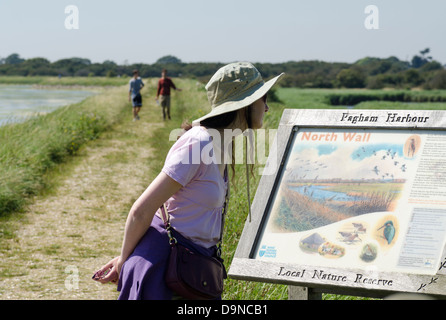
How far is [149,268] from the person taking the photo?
195 cm

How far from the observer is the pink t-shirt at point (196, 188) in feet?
6.22

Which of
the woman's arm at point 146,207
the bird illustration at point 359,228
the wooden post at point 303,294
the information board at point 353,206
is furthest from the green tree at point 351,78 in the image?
the woman's arm at point 146,207

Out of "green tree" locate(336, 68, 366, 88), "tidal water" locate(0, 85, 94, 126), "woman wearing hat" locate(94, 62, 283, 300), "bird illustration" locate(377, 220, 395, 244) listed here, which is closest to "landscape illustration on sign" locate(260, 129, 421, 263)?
"bird illustration" locate(377, 220, 395, 244)

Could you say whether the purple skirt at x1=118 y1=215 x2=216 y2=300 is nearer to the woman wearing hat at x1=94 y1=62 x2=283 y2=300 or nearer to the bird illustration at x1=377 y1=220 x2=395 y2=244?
the woman wearing hat at x1=94 y1=62 x2=283 y2=300

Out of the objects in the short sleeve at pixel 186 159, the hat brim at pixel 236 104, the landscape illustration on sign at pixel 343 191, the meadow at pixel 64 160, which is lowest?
the meadow at pixel 64 160

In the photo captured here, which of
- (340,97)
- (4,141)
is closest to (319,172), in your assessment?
(4,141)

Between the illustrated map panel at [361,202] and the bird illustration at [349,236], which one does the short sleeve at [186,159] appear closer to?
the illustrated map panel at [361,202]

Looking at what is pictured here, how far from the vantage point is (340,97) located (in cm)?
5475

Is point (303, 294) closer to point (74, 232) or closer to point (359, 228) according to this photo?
point (359, 228)

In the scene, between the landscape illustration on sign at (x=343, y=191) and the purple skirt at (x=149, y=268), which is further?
the landscape illustration on sign at (x=343, y=191)

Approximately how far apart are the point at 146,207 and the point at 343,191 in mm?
1217

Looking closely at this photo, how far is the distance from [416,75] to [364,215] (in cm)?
7052

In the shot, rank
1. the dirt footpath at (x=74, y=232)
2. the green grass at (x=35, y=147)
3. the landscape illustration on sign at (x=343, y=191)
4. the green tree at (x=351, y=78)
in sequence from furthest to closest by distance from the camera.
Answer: the green tree at (x=351, y=78) < the green grass at (x=35, y=147) < the dirt footpath at (x=74, y=232) < the landscape illustration on sign at (x=343, y=191)

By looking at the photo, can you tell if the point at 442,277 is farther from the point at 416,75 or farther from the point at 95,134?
the point at 416,75
